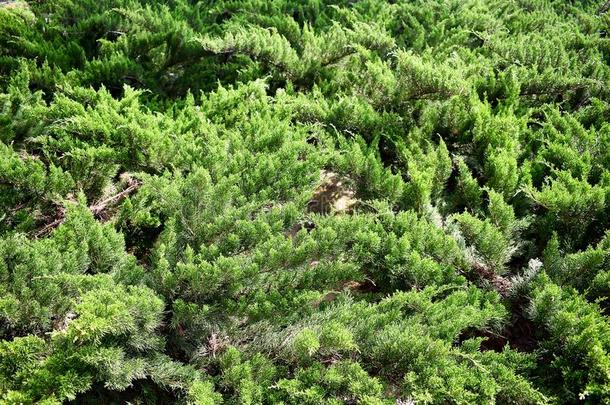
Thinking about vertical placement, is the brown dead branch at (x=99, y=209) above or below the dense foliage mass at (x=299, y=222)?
below

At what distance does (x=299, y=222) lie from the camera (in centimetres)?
278

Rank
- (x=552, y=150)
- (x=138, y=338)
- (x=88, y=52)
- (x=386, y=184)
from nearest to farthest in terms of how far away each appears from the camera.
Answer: (x=138, y=338) → (x=386, y=184) → (x=552, y=150) → (x=88, y=52)

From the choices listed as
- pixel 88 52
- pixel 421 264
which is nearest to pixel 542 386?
pixel 421 264

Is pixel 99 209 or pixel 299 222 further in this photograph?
pixel 99 209

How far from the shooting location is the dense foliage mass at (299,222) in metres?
2.04

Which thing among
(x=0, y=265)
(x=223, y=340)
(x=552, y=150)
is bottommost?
(x=223, y=340)

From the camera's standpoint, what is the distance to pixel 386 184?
2.95m

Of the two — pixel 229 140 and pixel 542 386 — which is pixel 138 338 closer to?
pixel 229 140

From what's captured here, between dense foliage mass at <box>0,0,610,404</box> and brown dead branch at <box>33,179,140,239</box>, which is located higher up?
dense foliage mass at <box>0,0,610,404</box>

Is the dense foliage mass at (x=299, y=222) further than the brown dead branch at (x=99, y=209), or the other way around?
the brown dead branch at (x=99, y=209)

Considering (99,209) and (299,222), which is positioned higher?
(299,222)

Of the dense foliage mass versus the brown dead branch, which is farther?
the brown dead branch

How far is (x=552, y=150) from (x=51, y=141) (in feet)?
10.4

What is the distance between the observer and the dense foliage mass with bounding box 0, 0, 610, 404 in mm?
2039
